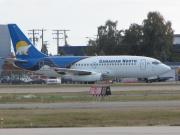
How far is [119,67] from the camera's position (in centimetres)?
7856

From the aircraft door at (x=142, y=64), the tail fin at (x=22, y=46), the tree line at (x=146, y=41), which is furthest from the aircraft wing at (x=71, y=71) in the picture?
the tree line at (x=146, y=41)

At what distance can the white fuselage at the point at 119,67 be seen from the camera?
78438 millimetres

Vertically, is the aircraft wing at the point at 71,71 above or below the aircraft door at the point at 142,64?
below

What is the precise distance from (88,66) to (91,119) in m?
54.7

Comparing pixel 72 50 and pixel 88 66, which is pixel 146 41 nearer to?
pixel 72 50

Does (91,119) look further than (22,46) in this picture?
No

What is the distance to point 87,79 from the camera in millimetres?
79500

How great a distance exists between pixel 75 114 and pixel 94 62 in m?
52.3

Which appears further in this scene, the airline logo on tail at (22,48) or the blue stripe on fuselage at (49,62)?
the airline logo on tail at (22,48)

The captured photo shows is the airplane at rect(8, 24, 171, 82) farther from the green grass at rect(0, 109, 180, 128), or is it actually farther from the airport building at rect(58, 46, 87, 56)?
the airport building at rect(58, 46, 87, 56)

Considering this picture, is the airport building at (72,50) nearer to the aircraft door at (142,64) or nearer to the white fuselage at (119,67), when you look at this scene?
the white fuselage at (119,67)

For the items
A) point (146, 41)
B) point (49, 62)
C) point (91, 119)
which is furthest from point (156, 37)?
point (91, 119)

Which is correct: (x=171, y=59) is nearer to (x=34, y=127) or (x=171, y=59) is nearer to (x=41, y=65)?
(x=41, y=65)

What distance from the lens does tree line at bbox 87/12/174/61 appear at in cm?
12538
